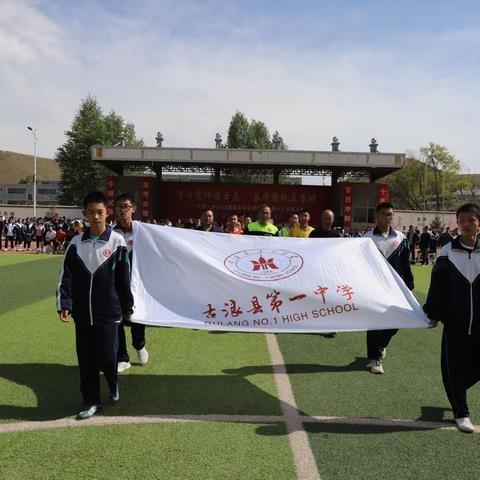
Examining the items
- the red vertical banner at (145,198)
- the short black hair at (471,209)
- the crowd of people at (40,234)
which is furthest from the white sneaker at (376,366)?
the red vertical banner at (145,198)

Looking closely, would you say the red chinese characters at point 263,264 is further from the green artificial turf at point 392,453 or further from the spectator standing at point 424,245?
the spectator standing at point 424,245

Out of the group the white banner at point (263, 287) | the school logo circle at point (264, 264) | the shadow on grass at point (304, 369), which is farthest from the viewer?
the shadow on grass at point (304, 369)

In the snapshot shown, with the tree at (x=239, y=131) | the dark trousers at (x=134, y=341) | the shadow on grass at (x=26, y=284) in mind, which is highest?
the tree at (x=239, y=131)

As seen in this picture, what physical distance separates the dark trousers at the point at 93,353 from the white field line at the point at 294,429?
4.98 ft

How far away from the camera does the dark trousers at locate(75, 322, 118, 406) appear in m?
3.84

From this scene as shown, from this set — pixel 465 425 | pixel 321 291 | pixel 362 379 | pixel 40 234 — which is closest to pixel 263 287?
pixel 321 291

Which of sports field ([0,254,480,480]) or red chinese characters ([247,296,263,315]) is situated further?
red chinese characters ([247,296,263,315])

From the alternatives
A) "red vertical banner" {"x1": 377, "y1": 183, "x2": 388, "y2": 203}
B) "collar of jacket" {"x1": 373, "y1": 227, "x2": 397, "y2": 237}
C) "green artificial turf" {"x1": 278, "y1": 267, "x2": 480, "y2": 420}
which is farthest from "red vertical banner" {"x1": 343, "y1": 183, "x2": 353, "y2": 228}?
"collar of jacket" {"x1": 373, "y1": 227, "x2": 397, "y2": 237}

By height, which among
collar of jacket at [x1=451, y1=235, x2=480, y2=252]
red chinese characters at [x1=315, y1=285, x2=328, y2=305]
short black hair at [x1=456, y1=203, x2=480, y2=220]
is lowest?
red chinese characters at [x1=315, y1=285, x2=328, y2=305]

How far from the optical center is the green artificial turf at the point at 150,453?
2941mm

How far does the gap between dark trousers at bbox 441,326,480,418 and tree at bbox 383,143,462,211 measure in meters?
55.5

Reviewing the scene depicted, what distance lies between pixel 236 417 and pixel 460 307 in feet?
6.40

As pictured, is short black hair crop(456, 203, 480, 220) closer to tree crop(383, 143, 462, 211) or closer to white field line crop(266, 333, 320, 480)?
white field line crop(266, 333, 320, 480)

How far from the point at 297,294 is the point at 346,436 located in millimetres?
1250
